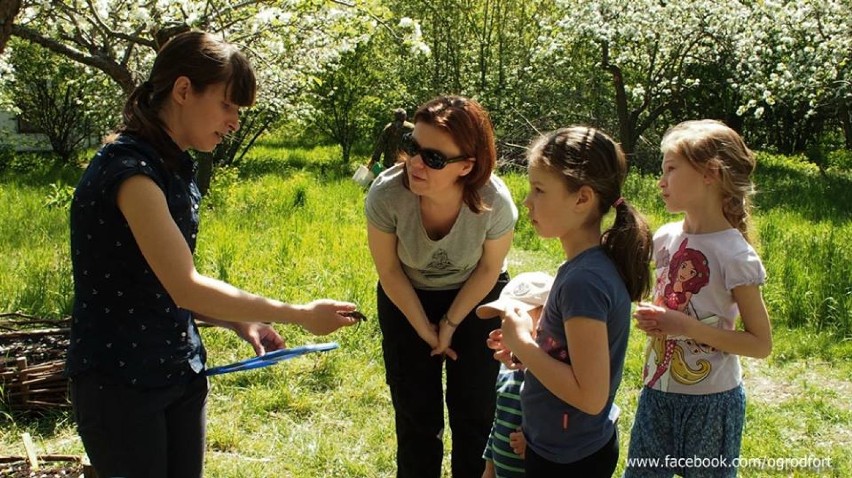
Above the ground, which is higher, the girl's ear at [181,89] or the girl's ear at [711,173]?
the girl's ear at [181,89]

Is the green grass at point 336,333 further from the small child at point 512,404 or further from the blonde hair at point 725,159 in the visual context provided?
the blonde hair at point 725,159

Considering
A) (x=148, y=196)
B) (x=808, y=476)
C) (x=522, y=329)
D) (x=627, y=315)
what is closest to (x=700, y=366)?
(x=627, y=315)

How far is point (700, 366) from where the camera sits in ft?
7.42

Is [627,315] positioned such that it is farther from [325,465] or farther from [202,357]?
[325,465]

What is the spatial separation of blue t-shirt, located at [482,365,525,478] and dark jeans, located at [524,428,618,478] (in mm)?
212

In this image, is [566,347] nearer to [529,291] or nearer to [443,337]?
[529,291]

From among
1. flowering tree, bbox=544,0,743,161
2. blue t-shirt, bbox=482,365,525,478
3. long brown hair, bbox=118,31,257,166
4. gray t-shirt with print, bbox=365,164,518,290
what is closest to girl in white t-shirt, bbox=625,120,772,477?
blue t-shirt, bbox=482,365,525,478

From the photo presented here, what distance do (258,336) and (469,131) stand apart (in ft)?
2.90

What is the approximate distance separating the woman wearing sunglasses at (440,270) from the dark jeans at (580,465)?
776 mm

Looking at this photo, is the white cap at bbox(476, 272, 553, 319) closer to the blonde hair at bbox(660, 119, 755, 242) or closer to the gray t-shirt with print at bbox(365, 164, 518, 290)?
the gray t-shirt with print at bbox(365, 164, 518, 290)

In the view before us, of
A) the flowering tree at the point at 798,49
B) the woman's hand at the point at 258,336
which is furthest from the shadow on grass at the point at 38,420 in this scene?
the flowering tree at the point at 798,49

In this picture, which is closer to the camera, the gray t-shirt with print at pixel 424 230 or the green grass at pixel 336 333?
the gray t-shirt with print at pixel 424 230

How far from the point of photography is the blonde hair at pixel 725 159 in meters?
2.29

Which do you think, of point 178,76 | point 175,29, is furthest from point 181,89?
point 175,29
